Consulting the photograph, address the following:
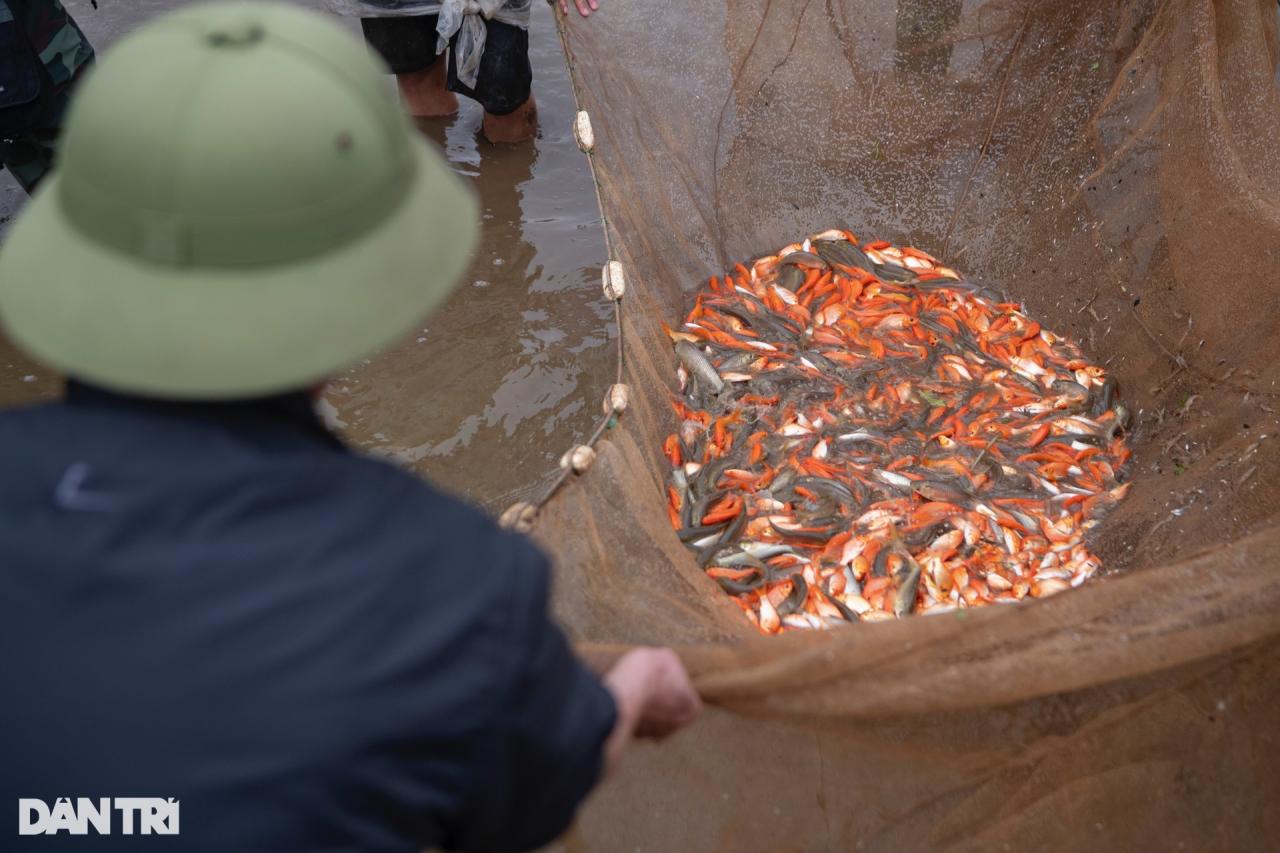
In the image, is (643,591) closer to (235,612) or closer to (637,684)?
(637,684)

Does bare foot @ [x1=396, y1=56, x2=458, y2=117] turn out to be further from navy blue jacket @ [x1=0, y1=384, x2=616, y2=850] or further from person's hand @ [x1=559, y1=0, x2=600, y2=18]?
navy blue jacket @ [x1=0, y1=384, x2=616, y2=850]

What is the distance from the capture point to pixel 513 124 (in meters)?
6.08

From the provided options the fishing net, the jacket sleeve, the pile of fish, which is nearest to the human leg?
the fishing net

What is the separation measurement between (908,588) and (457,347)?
2477 mm

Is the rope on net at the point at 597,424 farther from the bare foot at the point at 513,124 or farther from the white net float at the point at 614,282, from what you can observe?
the bare foot at the point at 513,124

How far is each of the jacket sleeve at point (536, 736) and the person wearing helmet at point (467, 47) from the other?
4.89 meters

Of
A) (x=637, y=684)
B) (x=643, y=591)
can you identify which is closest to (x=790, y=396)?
(x=643, y=591)

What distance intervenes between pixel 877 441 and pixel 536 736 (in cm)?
314

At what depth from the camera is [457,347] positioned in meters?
4.79

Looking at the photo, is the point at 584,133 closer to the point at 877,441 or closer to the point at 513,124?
the point at 877,441

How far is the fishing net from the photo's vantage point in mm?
1704

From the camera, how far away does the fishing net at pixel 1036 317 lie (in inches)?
67.1

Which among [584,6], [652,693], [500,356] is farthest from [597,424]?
[584,6]

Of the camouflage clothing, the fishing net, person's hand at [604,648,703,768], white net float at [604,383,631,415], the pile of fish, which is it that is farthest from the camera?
the camouflage clothing
